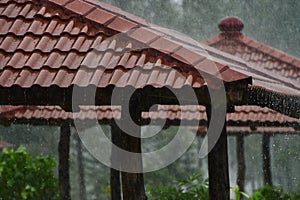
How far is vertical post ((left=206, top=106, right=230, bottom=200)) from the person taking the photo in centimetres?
519

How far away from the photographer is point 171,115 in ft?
35.0

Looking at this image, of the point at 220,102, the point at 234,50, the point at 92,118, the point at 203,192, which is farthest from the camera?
the point at 234,50

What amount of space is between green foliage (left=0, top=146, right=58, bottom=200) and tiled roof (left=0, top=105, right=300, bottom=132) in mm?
868

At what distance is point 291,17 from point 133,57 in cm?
2255

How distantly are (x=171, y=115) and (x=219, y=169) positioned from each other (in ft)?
18.0

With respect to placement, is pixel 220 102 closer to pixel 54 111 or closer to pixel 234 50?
pixel 54 111

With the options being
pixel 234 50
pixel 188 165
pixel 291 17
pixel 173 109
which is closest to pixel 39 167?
pixel 173 109

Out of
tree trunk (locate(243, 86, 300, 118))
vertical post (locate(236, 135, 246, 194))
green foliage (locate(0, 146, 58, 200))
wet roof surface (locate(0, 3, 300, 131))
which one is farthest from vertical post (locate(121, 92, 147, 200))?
vertical post (locate(236, 135, 246, 194))

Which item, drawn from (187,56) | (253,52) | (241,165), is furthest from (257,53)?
(187,56)

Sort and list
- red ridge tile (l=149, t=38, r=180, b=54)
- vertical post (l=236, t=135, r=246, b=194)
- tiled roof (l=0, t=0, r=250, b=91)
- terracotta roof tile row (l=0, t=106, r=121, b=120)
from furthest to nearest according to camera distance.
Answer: vertical post (l=236, t=135, r=246, b=194) < terracotta roof tile row (l=0, t=106, r=121, b=120) < red ridge tile (l=149, t=38, r=180, b=54) < tiled roof (l=0, t=0, r=250, b=91)

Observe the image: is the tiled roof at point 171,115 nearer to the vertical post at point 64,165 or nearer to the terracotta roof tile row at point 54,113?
the terracotta roof tile row at point 54,113

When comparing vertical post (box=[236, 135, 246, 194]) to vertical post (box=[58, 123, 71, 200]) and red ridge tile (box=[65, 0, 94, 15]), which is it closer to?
vertical post (box=[58, 123, 71, 200])

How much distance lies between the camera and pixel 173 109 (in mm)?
10812

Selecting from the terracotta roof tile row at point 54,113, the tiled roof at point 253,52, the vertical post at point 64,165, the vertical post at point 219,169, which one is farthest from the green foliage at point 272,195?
the vertical post at point 219,169
